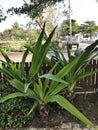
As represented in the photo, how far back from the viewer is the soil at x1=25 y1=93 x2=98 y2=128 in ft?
12.6

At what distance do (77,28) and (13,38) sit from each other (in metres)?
27.3

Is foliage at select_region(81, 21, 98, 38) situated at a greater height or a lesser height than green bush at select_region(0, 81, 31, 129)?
lesser

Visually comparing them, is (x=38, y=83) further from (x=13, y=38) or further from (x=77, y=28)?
(x=77, y=28)

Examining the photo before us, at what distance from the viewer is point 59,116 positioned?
4020 millimetres

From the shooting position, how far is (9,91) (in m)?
4.26

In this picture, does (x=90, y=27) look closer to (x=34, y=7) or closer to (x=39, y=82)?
(x=34, y=7)

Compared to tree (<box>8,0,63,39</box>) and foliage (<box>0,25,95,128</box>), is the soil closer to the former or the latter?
foliage (<box>0,25,95,128</box>)

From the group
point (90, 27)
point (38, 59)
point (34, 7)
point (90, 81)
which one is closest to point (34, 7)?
point (34, 7)

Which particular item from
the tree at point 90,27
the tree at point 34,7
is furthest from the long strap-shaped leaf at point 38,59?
the tree at point 90,27

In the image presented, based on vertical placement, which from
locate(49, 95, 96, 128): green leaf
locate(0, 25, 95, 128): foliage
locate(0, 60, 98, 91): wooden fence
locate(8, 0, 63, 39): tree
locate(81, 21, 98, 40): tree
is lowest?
locate(81, 21, 98, 40): tree

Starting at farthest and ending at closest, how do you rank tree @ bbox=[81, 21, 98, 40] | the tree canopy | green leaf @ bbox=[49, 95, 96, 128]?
tree @ bbox=[81, 21, 98, 40] < the tree canopy < green leaf @ bbox=[49, 95, 96, 128]

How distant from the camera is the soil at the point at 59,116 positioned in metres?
3.83

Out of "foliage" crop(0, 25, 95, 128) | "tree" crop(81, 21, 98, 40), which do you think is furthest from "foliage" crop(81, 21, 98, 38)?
"foliage" crop(0, 25, 95, 128)

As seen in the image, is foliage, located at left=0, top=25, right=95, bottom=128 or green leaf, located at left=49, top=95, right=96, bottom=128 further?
foliage, located at left=0, top=25, right=95, bottom=128
